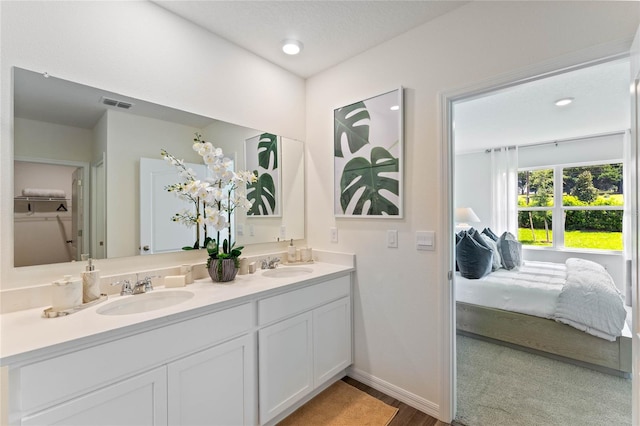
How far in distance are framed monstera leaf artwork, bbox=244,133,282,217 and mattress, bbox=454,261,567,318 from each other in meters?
2.17

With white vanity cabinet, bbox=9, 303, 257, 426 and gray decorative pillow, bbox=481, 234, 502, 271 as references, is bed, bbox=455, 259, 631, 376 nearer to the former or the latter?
gray decorative pillow, bbox=481, 234, 502, 271

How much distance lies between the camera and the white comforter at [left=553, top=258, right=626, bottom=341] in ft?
7.55

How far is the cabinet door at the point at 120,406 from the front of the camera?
1.01 m

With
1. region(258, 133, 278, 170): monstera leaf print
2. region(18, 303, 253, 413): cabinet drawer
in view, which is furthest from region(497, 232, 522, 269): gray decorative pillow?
region(18, 303, 253, 413): cabinet drawer

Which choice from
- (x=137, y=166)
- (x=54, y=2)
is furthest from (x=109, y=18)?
(x=137, y=166)

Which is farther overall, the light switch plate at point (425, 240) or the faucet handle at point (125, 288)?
the light switch plate at point (425, 240)

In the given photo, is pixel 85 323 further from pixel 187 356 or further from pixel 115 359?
pixel 187 356

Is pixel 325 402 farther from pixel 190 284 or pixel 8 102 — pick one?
pixel 8 102

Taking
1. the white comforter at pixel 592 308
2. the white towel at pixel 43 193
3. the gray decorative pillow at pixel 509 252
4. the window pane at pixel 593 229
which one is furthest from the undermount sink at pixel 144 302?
the window pane at pixel 593 229

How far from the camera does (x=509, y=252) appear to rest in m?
3.74

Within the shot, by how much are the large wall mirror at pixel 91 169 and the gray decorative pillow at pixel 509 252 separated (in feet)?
12.1

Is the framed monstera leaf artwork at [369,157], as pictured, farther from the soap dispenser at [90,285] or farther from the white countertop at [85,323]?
the soap dispenser at [90,285]

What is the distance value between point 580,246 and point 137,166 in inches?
240

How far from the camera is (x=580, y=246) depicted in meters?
4.66
